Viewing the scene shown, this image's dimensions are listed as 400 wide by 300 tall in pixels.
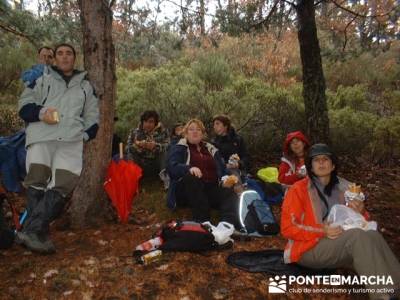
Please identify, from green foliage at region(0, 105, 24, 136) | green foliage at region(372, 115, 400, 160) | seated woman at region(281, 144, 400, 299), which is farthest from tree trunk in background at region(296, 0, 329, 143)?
green foliage at region(0, 105, 24, 136)

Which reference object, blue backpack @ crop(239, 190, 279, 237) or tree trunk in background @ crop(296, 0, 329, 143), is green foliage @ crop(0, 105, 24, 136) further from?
tree trunk in background @ crop(296, 0, 329, 143)

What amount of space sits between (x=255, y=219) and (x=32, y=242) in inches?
104

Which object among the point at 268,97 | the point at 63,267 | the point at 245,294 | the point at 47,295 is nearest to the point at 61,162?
the point at 63,267

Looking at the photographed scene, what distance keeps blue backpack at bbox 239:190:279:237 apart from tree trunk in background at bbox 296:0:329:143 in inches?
115

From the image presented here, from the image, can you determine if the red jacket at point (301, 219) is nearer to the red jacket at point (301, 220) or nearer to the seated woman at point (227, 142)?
the red jacket at point (301, 220)

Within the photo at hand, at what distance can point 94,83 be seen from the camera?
16.4 feet

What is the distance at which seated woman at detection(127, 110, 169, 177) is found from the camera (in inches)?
274

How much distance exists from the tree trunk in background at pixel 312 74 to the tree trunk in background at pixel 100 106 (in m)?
3.78

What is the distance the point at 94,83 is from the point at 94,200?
149cm

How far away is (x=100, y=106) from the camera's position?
200 inches

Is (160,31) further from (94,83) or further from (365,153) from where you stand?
(365,153)

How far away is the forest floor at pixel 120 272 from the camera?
3.61 m

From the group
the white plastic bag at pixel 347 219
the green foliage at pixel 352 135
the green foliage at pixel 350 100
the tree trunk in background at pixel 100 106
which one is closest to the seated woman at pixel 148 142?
the tree trunk in background at pixel 100 106

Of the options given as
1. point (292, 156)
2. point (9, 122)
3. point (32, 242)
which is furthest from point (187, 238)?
point (9, 122)
